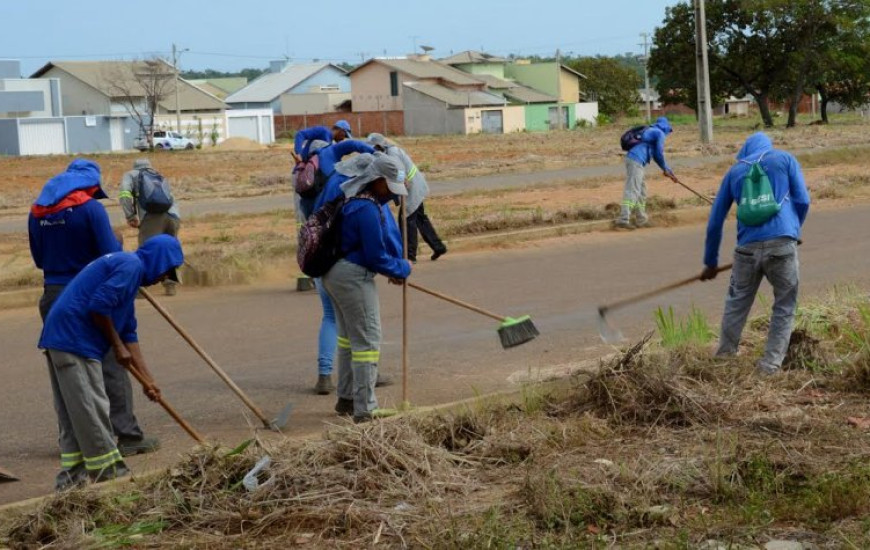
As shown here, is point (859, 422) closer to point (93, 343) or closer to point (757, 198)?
point (757, 198)

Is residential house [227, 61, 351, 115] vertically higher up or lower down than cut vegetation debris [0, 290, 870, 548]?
higher up

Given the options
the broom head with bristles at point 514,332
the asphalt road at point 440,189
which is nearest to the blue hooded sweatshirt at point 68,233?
the broom head with bristles at point 514,332

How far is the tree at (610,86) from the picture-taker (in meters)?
101

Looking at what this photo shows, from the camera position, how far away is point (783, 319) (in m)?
8.34

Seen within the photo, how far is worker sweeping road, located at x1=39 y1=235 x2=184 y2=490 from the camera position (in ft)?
21.0

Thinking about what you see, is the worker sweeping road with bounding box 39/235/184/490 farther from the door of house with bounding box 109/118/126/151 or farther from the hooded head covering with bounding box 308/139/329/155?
the door of house with bounding box 109/118/126/151

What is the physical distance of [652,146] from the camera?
Answer: 1794cm

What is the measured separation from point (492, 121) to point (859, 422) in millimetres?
75945

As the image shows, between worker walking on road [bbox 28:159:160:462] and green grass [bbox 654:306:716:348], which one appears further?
green grass [bbox 654:306:716:348]

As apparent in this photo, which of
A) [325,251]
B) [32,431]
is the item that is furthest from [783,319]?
[32,431]

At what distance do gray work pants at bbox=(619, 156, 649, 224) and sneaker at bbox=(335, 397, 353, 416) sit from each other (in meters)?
10.6

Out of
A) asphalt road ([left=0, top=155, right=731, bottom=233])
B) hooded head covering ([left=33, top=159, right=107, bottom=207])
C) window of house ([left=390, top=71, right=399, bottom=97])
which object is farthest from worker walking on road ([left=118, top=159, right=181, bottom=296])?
window of house ([left=390, top=71, right=399, bottom=97])

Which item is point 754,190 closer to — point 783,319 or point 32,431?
point 783,319

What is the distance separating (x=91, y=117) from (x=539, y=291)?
213 ft
